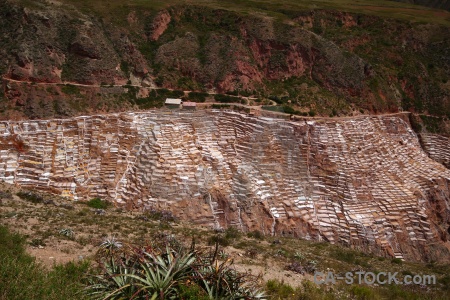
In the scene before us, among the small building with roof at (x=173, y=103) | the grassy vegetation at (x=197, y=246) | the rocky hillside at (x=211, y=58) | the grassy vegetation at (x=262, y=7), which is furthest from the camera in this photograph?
the grassy vegetation at (x=262, y=7)

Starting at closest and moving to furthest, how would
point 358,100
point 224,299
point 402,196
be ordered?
point 224,299 < point 402,196 < point 358,100

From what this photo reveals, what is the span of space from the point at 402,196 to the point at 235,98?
15893 mm

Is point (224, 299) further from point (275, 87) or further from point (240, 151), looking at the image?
point (275, 87)

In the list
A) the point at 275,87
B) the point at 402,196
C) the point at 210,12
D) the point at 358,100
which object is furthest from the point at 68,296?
the point at 210,12

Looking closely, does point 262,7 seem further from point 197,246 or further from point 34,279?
point 34,279

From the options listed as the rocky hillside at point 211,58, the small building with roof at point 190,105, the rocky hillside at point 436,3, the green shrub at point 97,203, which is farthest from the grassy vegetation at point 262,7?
the rocky hillside at point 436,3

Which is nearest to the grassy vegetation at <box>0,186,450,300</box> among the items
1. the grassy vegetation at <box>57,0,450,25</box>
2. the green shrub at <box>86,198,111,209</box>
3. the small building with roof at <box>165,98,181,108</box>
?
the green shrub at <box>86,198,111,209</box>

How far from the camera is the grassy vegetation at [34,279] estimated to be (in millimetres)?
9836

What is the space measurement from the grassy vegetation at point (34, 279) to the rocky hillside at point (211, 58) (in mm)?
20070

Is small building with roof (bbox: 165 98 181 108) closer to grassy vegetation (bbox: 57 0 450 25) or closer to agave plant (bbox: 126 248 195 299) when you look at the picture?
grassy vegetation (bbox: 57 0 450 25)

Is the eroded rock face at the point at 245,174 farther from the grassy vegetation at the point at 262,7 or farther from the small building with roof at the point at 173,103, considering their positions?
the grassy vegetation at the point at 262,7

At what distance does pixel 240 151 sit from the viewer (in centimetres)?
3225

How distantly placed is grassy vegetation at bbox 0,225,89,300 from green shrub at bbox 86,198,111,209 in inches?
456

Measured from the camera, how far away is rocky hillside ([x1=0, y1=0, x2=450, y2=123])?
3281cm
